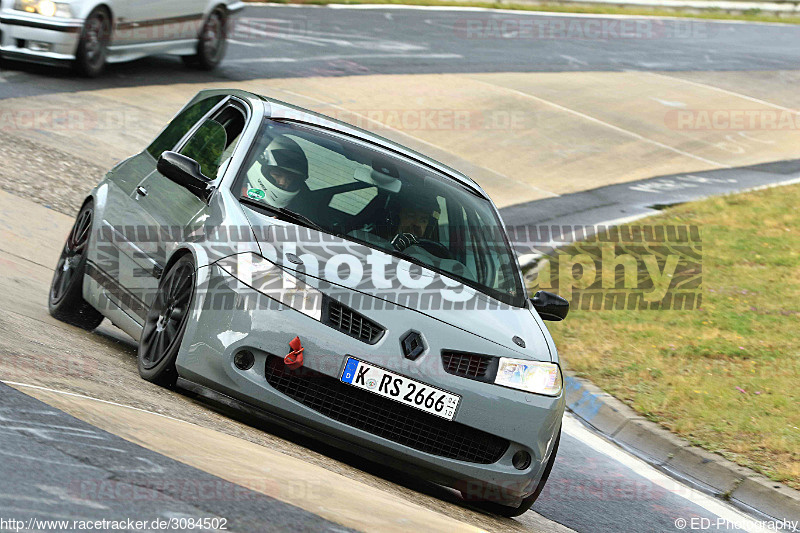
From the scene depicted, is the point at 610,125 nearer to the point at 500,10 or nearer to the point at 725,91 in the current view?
the point at 725,91

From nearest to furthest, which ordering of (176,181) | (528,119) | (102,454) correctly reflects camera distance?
(102,454)
(176,181)
(528,119)

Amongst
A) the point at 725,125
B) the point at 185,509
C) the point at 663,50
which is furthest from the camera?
the point at 663,50

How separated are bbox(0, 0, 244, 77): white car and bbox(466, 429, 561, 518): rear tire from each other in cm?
1135

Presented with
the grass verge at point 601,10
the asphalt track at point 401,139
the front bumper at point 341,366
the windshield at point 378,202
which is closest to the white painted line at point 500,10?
the grass verge at point 601,10

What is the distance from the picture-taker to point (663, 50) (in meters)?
29.5

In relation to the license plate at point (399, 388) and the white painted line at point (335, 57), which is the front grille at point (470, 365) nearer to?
the license plate at point (399, 388)

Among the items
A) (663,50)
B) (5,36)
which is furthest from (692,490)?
(663,50)

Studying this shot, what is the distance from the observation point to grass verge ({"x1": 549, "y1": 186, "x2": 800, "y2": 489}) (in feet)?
25.6

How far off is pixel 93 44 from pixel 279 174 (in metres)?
10.5

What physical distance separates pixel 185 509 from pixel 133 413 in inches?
45.1

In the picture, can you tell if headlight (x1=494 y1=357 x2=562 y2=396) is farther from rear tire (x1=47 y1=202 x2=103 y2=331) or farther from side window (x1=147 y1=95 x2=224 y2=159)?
rear tire (x1=47 y1=202 x2=103 y2=331)

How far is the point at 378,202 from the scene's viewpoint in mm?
6375

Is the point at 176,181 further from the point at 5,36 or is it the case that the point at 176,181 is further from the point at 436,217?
the point at 5,36

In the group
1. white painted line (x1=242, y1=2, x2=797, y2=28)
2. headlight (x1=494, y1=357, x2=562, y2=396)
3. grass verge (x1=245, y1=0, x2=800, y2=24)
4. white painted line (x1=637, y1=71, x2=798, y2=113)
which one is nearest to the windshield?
headlight (x1=494, y1=357, x2=562, y2=396)
